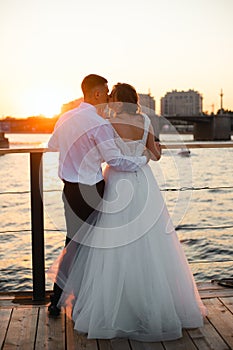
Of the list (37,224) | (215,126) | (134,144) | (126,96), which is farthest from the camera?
(215,126)

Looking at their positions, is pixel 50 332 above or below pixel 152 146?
below

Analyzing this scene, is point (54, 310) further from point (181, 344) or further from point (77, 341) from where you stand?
point (181, 344)

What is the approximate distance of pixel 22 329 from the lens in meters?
2.96

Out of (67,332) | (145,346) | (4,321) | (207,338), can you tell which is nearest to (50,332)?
(67,332)

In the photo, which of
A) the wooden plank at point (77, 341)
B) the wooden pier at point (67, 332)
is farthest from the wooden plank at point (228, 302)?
the wooden plank at point (77, 341)

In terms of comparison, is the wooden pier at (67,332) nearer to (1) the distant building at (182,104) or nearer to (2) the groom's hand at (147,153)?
(2) the groom's hand at (147,153)

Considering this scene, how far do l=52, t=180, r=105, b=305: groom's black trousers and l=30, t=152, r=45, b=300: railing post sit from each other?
0.40 metres

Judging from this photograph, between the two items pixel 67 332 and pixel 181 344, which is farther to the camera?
pixel 67 332

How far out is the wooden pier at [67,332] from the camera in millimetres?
2730

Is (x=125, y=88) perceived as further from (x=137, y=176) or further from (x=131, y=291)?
(x=131, y=291)

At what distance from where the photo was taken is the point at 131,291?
113 inches

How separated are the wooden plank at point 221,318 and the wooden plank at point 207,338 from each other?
27 mm

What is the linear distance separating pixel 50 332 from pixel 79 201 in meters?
0.65

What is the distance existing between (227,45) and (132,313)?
11886 mm
